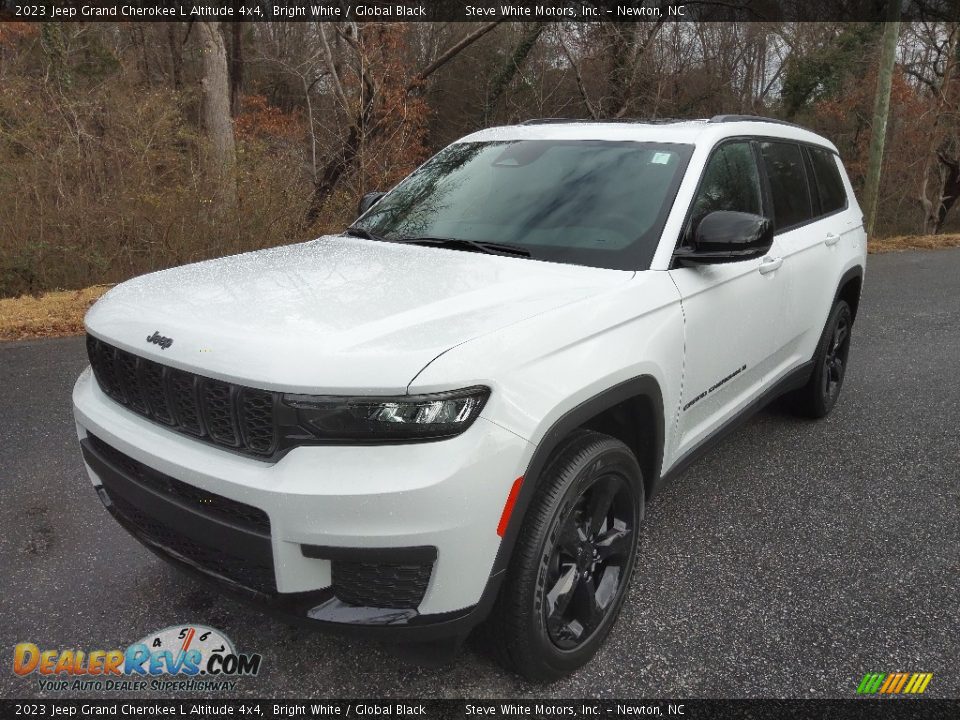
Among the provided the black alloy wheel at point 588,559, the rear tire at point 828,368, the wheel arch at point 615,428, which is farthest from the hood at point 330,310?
the rear tire at point 828,368

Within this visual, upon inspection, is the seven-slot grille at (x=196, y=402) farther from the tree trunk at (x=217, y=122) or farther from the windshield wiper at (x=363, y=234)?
A: the tree trunk at (x=217, y=122)

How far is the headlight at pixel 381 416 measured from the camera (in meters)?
1.88

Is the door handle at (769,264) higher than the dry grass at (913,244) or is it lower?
higher

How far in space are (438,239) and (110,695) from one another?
2.05 meters

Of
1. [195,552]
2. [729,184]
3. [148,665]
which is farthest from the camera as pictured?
[729,184]

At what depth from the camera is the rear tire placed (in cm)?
450

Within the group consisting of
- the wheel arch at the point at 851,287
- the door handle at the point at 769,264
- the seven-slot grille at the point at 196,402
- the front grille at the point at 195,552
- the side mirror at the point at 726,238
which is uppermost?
the side mirror at the point at 726,238

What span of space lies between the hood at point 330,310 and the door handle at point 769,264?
105cm

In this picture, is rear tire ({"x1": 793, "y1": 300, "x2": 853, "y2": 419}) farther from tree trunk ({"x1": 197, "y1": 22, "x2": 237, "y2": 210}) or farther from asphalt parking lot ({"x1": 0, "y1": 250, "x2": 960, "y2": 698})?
tree trunk ({"x1": 197, "y1": 22, "x2": 237, "y2": 210})

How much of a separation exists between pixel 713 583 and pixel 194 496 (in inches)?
80.4

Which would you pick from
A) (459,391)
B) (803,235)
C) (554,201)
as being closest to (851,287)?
(803,235)

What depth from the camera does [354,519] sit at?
72.9 inches

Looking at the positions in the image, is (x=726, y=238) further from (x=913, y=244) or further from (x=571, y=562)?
(x=913, y=244)

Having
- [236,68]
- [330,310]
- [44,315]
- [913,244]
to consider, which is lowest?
[913,244]
